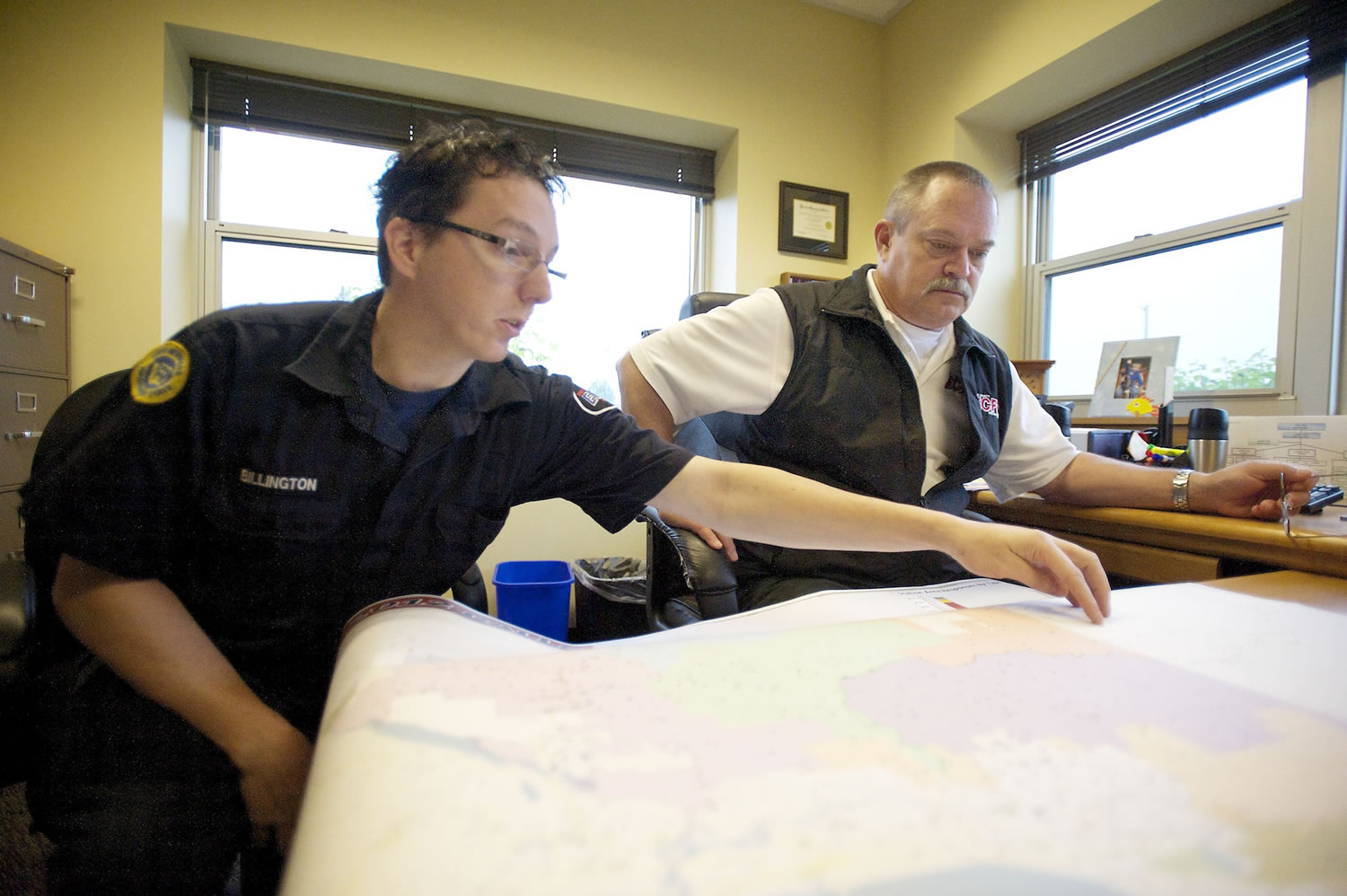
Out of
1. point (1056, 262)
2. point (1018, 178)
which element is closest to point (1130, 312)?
point (1056, 262)

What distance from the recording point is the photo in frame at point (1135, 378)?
1.71m

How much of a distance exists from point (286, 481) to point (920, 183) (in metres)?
1.24

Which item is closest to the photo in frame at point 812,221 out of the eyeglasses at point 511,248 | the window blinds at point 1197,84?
the window blinds at point 1197,84

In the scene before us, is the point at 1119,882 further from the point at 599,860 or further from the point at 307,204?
the point at 307,204

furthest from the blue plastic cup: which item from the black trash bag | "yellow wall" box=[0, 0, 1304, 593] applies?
"yellow wall" box=[0, 0, 1304, 593]

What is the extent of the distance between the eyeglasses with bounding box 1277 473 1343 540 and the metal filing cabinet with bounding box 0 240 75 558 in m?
2.04

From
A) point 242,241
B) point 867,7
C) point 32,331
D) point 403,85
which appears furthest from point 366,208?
point 867,7

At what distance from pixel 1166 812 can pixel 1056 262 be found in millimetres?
2478

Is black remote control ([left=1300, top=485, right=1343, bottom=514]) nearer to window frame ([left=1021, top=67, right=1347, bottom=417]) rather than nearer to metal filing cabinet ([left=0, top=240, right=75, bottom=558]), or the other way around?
window frame ([left=1021, top=67, right=1347, bottom=417])

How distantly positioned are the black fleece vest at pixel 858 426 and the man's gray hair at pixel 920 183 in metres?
0.17

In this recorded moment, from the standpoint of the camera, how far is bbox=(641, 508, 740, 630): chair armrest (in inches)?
38.3

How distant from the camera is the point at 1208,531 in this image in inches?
37.3

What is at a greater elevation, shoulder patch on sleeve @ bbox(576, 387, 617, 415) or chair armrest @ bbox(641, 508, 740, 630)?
shoulder patch on sleeve @ bbox(576, 387, 617, 415)

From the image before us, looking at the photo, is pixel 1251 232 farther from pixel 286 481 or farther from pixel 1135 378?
pixel 286 481
